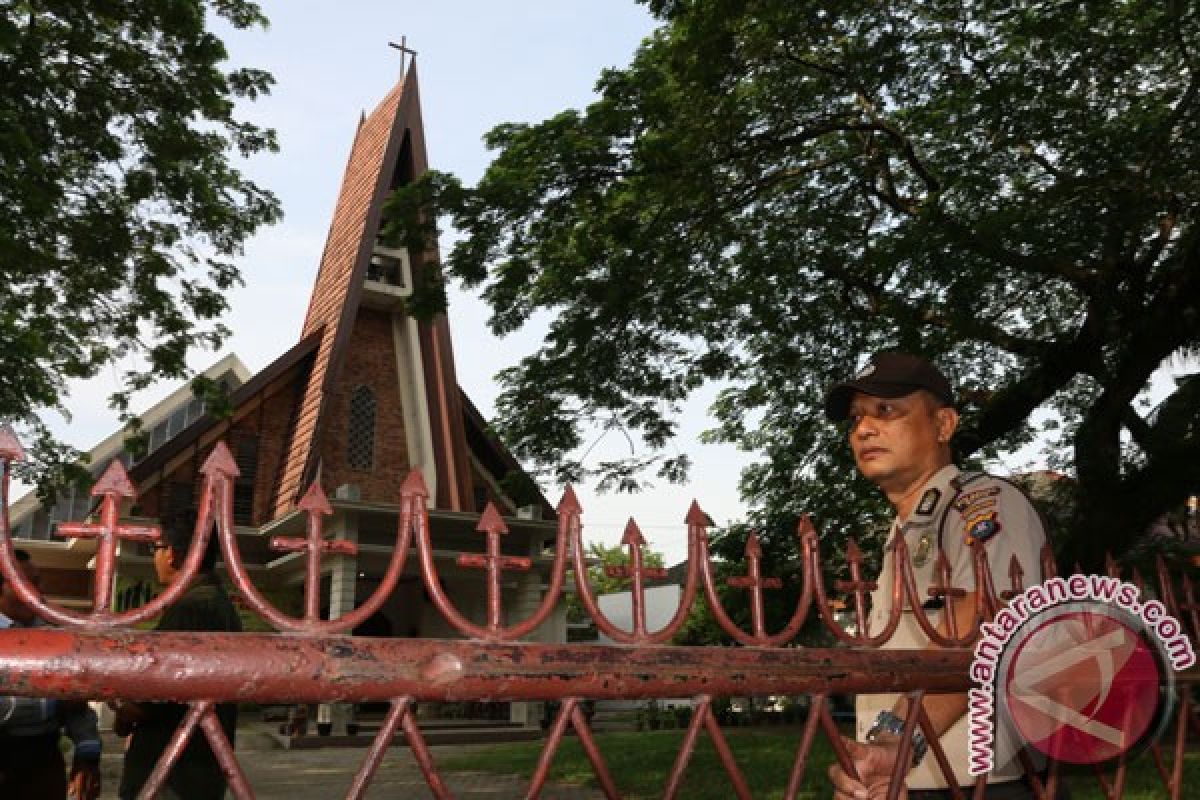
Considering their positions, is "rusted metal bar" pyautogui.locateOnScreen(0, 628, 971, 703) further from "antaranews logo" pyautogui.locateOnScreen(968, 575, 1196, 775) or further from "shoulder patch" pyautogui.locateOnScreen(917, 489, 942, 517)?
"shoulder patch" pyautogui.locateOnScreen(917, 489, 942, 517)

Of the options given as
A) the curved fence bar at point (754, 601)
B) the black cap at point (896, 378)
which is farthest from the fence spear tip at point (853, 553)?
the black cap at point (896, 378)

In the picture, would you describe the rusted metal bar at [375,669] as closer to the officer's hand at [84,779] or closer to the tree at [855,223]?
the officer's hand at [84,779]

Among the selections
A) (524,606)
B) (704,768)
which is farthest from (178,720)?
(524,606)

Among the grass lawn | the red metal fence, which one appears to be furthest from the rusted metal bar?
the grass lawn

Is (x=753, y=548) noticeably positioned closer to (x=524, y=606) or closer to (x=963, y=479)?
(x=963, y=479)

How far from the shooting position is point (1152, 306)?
30.5ft

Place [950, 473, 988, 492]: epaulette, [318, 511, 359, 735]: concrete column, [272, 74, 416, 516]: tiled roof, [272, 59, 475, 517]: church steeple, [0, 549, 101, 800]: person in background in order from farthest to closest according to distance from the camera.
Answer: [272, 59, 475, 517]: church steeple → [272, 74, 416, 516]: tiled roof → [318, 511, 359, 735]: concrete column → [0, 549, 101, 800]: person in background → [950, 473, 988, 492]: epaulette

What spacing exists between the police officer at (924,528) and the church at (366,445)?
15072 mm

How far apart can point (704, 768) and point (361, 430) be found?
12.9 meters

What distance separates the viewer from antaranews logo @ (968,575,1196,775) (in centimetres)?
195

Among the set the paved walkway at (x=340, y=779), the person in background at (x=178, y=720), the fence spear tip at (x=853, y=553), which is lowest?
the paved walkway at (x=340, y=779)

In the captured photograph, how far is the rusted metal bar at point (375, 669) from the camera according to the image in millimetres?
1140

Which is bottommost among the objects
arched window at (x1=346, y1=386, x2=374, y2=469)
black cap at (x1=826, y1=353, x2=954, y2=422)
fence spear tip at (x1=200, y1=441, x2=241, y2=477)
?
fence spear tip at (x1=200, y1=441, x2=241, y2=477)

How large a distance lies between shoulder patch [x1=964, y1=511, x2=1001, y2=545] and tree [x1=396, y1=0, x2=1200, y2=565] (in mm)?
5976
